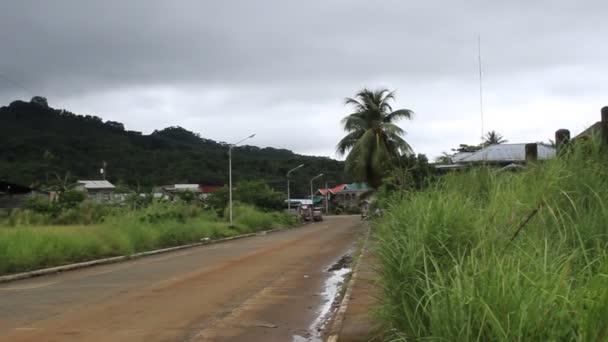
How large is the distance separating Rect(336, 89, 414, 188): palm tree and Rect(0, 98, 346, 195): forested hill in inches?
537

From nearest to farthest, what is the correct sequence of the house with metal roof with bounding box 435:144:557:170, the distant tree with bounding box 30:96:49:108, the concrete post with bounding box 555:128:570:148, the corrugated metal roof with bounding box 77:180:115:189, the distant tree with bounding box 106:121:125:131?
1. the concrete post with bounding box 555:128:570:148
2. the house with metal roof with bounding box 435:144:557:170
3. the distant tree with bounding box 30:96:49:108
4. the distant tree with bounding box 106:121:125:131
5. the corrugated metal roof with bounding box 77:180:115:189

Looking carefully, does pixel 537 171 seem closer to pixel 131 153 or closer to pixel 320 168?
pixel 131 153

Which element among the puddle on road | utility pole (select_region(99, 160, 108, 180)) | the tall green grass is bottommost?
the puddle on road

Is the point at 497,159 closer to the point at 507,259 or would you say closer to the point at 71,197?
the point at 507,259

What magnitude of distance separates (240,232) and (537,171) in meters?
36.6

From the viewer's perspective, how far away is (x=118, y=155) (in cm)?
8012

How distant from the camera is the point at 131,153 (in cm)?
8231

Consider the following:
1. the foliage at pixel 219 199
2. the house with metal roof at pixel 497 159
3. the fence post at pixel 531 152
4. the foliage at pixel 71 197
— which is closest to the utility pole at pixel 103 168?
the foliage at pixel 219 199

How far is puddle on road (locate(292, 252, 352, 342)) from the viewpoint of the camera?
28.0 ft

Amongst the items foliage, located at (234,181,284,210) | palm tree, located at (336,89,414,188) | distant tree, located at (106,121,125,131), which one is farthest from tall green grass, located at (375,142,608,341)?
distant tree, located at (106,121,125,131)

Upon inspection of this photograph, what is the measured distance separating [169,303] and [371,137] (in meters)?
29.1

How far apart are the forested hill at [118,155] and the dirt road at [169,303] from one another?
942 inches

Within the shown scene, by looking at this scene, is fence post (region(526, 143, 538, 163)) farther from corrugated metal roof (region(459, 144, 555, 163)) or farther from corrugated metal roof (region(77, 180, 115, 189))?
corrugated metal roof (region(77, 180, 115, 189))


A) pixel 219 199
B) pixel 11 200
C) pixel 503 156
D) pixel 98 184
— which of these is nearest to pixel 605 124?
pixel 503 156
